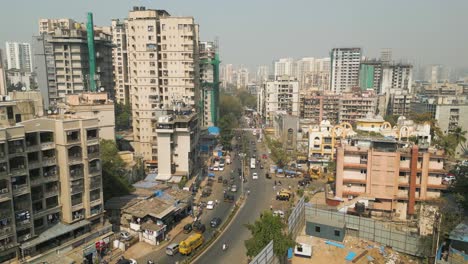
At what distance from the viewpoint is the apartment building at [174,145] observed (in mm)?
38991

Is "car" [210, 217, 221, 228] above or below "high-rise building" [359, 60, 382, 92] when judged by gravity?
below

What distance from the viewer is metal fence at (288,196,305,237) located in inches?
1020

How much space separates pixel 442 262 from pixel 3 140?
90.3ft

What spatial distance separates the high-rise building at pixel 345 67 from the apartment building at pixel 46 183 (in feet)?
298

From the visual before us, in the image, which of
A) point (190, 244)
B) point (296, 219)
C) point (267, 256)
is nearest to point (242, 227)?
point (296, 219)

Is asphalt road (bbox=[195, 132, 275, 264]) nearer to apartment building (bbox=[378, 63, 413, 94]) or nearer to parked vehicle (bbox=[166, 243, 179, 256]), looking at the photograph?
parked vehicle (bbox=[166, 243, 179, 256])

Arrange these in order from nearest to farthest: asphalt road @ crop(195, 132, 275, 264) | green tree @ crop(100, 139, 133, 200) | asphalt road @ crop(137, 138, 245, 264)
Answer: asphalt road @ crop(137, 138, 245, 264) < asphalt road @ crop(195, 132, 275, 264) < green tree @ crop(100, 139, 133, 200)

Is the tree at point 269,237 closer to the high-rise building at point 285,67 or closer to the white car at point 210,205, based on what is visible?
the white car at point 210,205

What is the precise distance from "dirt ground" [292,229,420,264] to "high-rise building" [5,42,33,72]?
5190 inches

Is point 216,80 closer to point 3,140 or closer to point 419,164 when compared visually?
point 419,164

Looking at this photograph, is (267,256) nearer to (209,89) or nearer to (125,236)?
(125,236)

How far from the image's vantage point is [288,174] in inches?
1837

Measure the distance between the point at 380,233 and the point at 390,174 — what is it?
633 centimetres

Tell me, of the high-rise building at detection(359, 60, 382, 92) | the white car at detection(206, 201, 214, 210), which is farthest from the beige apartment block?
the high-rise building at detection(359, 60, 382, 92)
